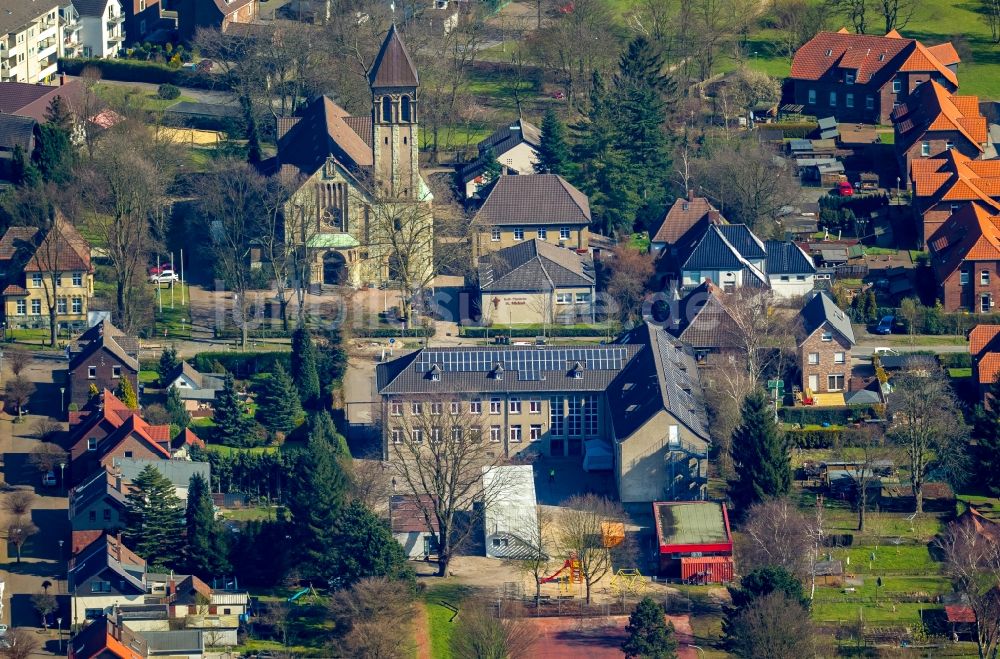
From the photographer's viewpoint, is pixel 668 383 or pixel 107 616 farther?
pixel 668 383

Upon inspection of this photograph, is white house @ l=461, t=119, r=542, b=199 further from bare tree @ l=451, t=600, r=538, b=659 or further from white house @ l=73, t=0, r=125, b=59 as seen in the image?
bare tree @ l=451, t=600, r=538, b=659

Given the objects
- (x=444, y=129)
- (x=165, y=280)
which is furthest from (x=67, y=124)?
(x=444, y=129)

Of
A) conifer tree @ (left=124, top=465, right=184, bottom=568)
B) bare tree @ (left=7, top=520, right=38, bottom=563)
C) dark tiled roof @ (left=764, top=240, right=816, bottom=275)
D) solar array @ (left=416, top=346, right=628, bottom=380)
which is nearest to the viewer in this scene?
conifer tree @ (left=124, top=465, right=184, bottom=568)

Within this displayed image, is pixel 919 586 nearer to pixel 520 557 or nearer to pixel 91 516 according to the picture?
pixel 520 557

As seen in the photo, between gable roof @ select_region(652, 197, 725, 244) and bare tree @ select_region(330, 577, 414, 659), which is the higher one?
gable roof @ select_region(652, 197, 725, 244)

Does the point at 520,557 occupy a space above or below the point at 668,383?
below

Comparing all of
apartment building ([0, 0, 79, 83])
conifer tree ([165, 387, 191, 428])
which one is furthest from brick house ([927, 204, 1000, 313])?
apartment building ([0, 0, 79, 83])

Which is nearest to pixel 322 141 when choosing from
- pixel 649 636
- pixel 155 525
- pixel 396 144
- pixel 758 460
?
pixel 396 144
